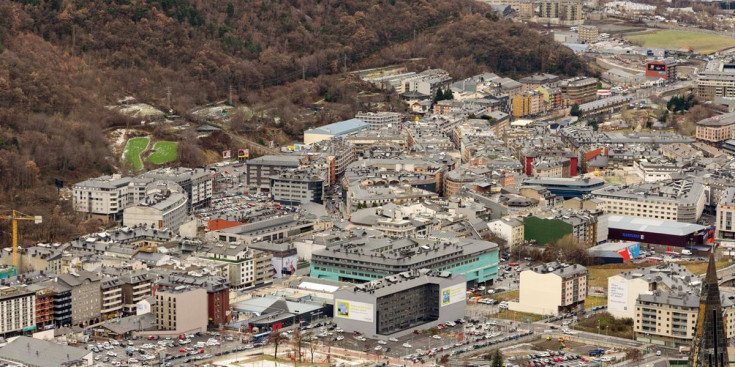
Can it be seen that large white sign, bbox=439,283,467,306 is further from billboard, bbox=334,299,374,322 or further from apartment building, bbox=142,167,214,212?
apartment building, bbox=142,167,214,212

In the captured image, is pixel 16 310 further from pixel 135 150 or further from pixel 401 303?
pixel 135 150

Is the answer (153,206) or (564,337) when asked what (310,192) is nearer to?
(153,206)

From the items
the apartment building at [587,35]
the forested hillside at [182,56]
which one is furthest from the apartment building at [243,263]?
the apartment building at [587,35]

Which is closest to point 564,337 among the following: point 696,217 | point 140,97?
point 696,217

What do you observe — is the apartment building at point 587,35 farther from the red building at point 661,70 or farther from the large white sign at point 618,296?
the large white sign at point 618,296

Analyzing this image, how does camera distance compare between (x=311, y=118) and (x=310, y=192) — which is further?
(x=311, y=118)
